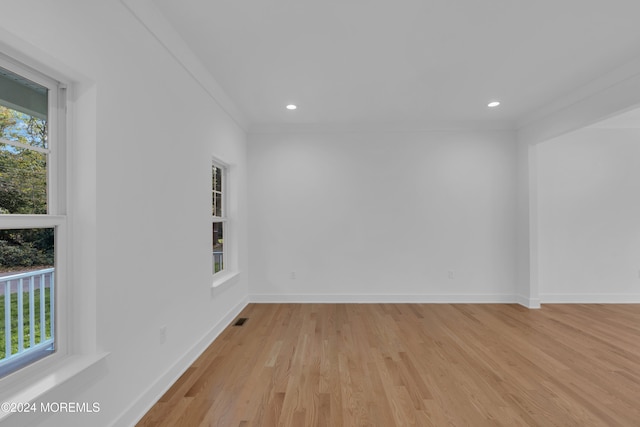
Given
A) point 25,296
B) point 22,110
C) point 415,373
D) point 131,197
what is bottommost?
point 415,373

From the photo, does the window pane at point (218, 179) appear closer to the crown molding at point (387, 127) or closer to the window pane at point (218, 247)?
the window pane at point (218, 247)

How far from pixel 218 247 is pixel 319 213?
1535 mm

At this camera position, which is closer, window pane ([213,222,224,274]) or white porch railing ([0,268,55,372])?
white porch railing ([0,268,55,372])

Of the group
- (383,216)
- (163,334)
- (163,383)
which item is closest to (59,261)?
(163,334)

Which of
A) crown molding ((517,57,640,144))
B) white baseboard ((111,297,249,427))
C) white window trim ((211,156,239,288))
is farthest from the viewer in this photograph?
white window trim ((211,156,239,288))

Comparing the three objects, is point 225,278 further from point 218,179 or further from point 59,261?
point 59,261

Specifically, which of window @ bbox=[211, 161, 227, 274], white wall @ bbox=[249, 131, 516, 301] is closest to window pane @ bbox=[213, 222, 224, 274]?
window @ bbox=[211, 161, 227, 274]

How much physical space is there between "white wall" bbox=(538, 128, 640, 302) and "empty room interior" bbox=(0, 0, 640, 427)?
0.03m

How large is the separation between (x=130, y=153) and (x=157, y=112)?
17.7 inches

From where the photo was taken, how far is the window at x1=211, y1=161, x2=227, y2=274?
3.79 metres

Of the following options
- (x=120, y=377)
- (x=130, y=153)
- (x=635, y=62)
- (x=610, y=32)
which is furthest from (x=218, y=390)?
(x=635, y=62)

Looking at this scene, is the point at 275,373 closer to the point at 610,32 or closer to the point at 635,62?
the point at 610,32

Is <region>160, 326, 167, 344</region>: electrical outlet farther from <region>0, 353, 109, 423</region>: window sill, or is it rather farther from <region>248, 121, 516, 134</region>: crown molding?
<region>248, 121, 516, 134</region>: crown molding

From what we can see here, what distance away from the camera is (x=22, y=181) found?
1.30 metres
